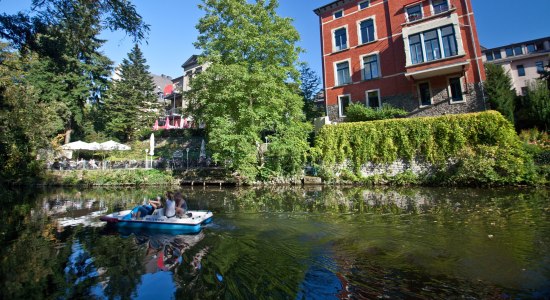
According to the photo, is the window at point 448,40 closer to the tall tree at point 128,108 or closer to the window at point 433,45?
the window at point 433,45

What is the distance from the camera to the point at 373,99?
1020 inches

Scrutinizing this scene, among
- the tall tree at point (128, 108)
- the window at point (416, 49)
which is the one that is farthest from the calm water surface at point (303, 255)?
the tall tree at point (128, 108)

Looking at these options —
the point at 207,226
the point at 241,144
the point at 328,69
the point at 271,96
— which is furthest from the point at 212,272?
the point at 328,69

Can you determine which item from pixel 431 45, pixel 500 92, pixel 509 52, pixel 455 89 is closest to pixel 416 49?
pixel 431 45

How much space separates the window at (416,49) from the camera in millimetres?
22353

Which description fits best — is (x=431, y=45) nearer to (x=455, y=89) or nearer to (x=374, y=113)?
(x=455, y=89)

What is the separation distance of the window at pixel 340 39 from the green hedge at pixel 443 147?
1108 cm

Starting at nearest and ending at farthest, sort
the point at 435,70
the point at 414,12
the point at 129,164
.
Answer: the point at 435,70
the point at 414,12
the point at 129,164

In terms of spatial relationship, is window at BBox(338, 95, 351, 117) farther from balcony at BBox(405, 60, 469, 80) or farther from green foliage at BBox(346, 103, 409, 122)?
balcony at BBox(405, 60, 469, 80)

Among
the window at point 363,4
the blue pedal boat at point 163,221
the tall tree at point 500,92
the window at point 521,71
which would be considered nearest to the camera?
the blue pedal boat at point 163,221

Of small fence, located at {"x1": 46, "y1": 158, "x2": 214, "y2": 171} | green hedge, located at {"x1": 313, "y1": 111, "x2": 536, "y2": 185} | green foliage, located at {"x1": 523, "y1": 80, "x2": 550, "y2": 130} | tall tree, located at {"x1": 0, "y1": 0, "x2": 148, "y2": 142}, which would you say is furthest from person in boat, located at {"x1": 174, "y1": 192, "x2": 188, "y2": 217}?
green foliage, located at {"x1": 523, "y1": 80, "x2": 550, "y2": 130}

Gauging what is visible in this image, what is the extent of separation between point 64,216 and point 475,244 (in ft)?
48.5

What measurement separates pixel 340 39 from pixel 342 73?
3.55 metres

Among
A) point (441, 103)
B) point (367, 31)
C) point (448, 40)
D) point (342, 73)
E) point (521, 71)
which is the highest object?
point (521, 71)
